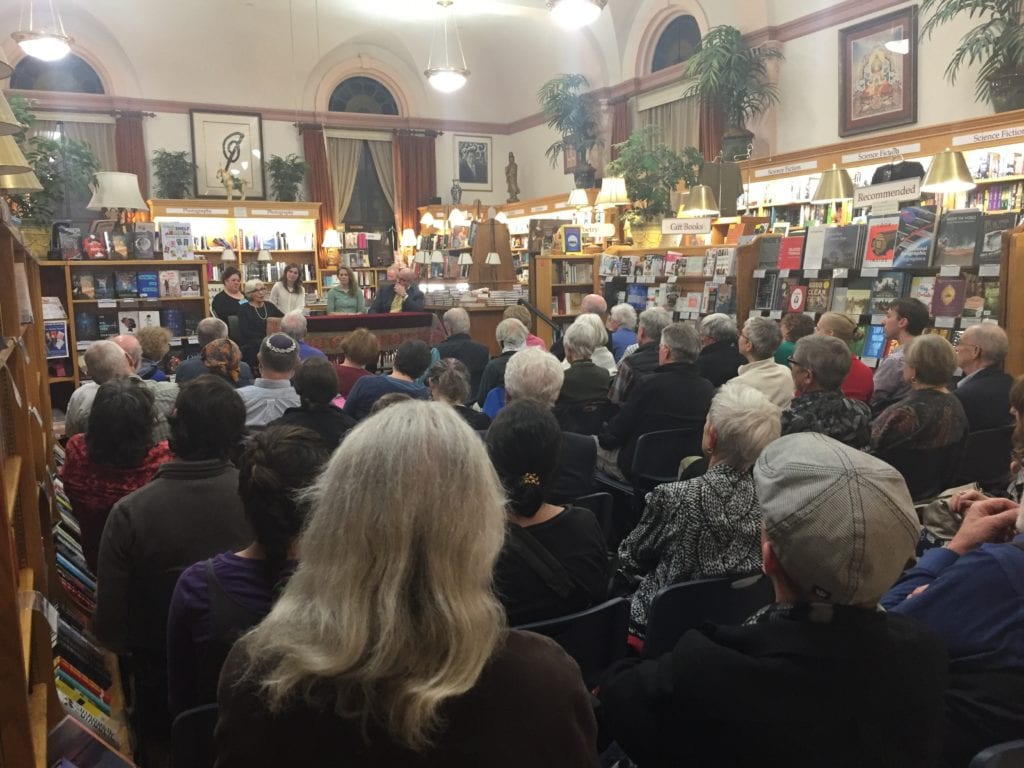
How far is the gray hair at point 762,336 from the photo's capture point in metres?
4.00

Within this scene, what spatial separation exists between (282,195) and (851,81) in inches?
361

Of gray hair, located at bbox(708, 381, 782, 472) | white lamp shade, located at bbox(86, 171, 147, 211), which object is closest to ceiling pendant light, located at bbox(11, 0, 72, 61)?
white lamp shade, located at bbox(86, 171, 147, 211)

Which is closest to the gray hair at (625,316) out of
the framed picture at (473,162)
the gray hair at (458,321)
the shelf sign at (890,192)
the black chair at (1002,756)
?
the gray hair at (458,321)

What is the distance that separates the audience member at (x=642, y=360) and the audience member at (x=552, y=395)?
580mm

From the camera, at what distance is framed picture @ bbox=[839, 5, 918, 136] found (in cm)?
887

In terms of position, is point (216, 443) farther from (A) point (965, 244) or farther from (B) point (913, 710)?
(A) point (965, 244)

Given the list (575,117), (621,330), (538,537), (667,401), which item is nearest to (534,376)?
(667,401)

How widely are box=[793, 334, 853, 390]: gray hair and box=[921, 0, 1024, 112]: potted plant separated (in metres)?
5.53

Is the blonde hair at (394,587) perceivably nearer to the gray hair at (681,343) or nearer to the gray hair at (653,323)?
the gray hair at (681,343)

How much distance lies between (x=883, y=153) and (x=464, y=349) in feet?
18.7

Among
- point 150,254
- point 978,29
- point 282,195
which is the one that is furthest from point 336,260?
point 978,29

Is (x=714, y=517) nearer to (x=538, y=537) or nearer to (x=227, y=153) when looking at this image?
(x=538, y=537)

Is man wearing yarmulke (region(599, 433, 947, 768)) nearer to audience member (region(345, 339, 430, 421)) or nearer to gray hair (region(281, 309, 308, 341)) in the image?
audience member (region(345, 339, 430, 421))

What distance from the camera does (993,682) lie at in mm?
1424
